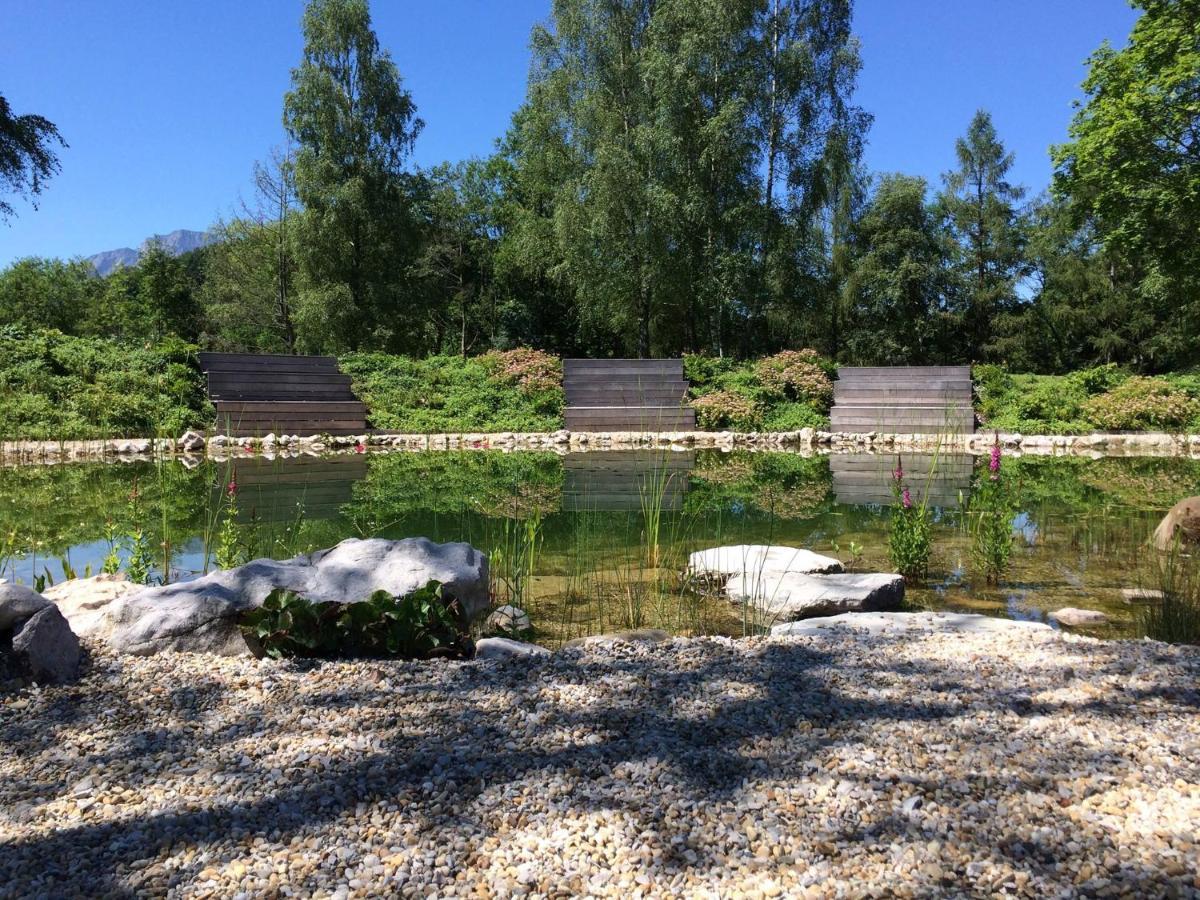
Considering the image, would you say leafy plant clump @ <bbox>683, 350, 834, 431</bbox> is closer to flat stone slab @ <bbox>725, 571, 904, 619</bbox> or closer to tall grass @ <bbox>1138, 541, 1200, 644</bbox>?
flat stone slab @ <bbox>725, 571, 904, 619</bbox>

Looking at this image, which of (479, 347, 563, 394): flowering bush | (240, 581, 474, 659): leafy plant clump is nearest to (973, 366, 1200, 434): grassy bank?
(479, 347, 563, 394): flowering bush

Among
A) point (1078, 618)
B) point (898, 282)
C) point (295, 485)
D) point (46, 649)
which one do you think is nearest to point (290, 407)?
point (295, 485)

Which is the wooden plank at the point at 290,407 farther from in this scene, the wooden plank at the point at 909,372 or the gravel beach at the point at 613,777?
the gravel beach at the point at 613,777

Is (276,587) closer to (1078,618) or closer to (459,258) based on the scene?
(1078,618)

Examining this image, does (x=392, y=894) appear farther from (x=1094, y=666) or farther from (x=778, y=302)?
(x=778, y=302)

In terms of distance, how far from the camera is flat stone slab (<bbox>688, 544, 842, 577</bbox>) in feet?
13.9

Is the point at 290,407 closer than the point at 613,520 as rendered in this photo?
No

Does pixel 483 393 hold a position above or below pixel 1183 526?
above

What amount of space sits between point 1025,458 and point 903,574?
27.5 feet

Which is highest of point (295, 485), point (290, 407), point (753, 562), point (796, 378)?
point (796, 378)

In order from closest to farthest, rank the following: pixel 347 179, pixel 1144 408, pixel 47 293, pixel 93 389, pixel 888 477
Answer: pixel 888 477 → pixel 93 389 → pixel 1144 408 → pixel 347 179 → pixel 47 293

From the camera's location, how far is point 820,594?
3748mm

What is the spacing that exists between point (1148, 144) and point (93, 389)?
1909cm

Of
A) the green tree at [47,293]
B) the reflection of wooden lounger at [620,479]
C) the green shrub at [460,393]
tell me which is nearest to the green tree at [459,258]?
the green shrub at [460,393]
